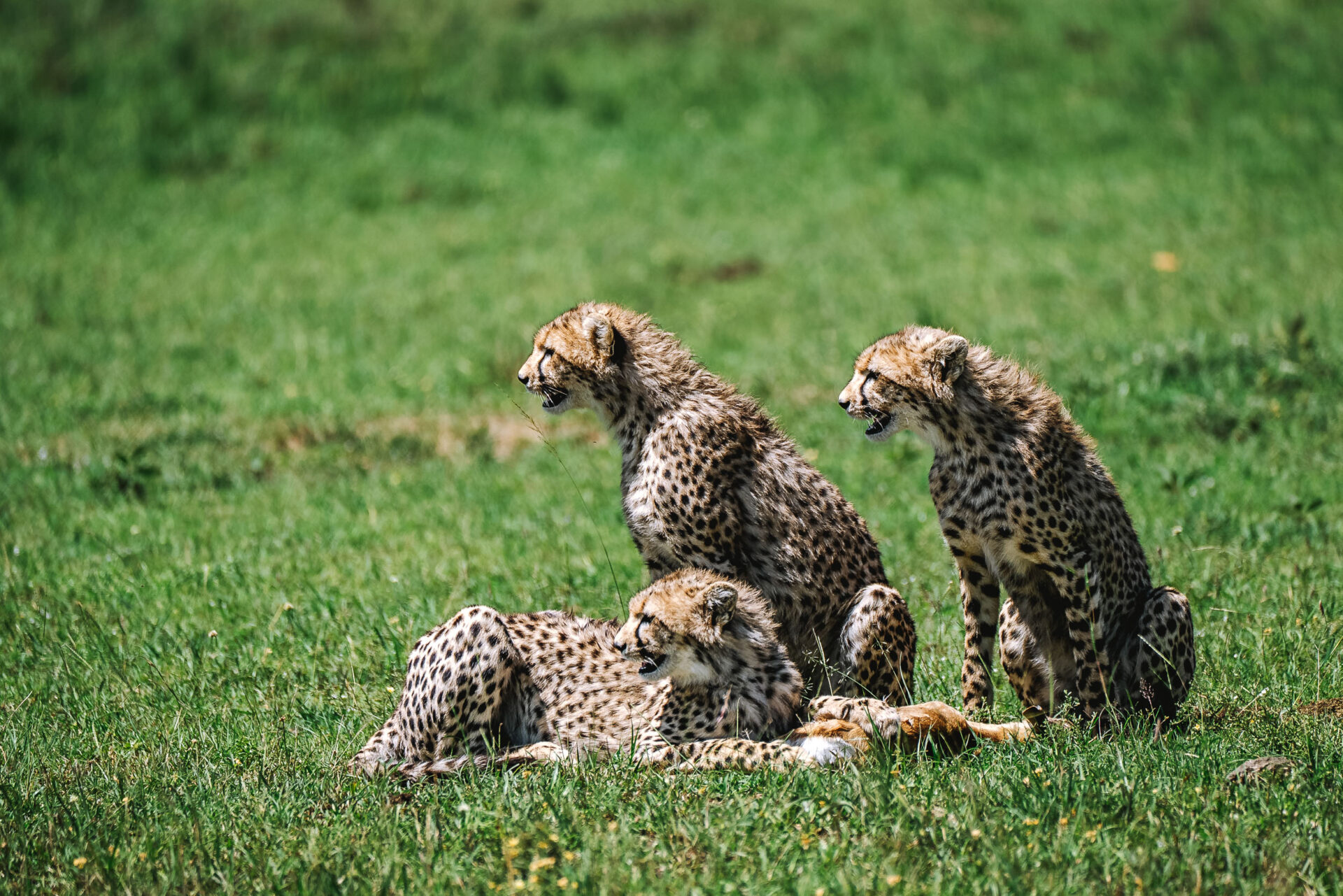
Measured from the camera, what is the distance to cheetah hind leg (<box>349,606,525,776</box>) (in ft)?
16.0

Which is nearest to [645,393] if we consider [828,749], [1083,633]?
[828,749]

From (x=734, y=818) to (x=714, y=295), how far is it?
8.76 meters

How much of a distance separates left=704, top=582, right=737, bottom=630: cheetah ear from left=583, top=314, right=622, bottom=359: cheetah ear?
1.14 meters

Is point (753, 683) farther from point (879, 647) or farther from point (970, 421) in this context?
point (970, 421)

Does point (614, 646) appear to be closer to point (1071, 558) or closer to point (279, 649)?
point (1071, 558)

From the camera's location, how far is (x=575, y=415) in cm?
1009

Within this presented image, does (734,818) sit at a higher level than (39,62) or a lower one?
lower

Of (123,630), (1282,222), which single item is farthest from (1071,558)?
(1282,222)

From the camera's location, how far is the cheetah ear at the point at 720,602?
4.71 metres

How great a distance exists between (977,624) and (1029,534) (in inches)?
19.0

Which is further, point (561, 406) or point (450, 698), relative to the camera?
point (561, 406)

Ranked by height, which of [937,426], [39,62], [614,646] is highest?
[39,62]

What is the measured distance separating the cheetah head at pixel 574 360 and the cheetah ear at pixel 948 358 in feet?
3.91

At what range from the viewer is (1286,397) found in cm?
903
